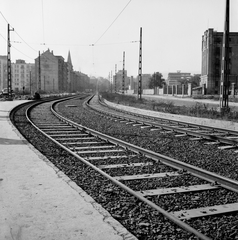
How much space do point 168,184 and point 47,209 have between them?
2.06 m

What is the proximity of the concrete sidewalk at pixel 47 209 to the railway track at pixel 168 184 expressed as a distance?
0.51 m

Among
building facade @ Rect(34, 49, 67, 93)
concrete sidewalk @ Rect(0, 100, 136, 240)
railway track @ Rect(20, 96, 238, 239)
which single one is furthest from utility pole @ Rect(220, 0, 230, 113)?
building facade @ Rect(34, 49, 67, 93)

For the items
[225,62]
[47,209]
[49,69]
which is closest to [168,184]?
[47,209]

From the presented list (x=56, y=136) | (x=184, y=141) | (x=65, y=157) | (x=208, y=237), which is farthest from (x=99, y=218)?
(x=56, y=136)

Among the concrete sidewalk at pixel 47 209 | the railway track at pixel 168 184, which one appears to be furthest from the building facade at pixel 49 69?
the concrete sidewalk at pixel 47 209

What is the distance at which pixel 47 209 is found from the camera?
4.17 meters

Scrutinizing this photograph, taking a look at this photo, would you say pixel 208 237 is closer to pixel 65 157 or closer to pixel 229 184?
pixel 229 184

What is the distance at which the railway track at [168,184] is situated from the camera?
4.12m

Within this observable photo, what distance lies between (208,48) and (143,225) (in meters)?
80.4

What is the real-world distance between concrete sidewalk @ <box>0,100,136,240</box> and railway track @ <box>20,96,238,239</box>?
1.66 feet

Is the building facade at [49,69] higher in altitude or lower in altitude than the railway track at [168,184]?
higher

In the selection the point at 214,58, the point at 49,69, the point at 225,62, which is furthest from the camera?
the point at 49,69

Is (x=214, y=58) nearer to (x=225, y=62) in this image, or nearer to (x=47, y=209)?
(x=225, y=62)

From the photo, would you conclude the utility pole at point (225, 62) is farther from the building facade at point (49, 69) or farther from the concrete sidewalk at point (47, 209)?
the building facade at point (49, 69)
